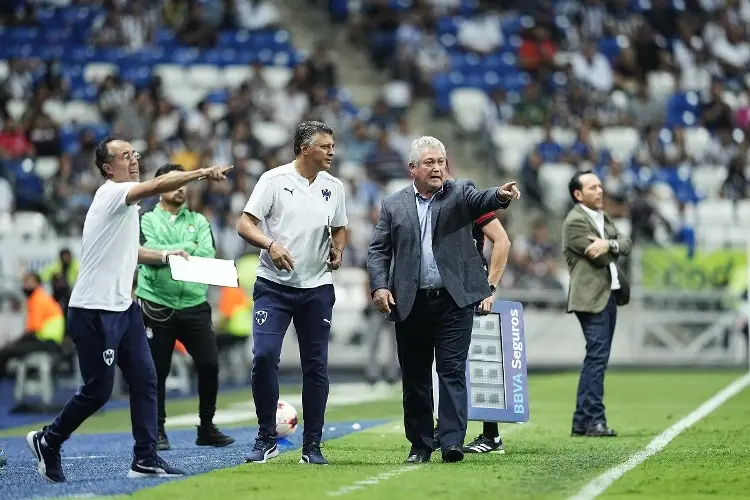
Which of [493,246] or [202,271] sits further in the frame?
[493,246]

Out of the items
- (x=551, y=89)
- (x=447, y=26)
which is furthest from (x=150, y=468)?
(x=447, y=26)

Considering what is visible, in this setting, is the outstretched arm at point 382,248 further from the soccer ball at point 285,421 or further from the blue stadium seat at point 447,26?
the blue stadium seat at point 447,26

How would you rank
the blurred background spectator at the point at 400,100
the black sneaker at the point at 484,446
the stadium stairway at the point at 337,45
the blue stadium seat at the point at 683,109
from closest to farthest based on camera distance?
the black sneaker at the point at 484,446, the blurred background spectator at the point at 400,100, the blue stadium seat at the point at 683,109, the stadium stairway at the point at 337,45

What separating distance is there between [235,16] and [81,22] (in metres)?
3.30

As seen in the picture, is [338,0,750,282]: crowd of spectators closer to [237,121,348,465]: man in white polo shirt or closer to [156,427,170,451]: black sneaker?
[156,427,170,451]: black sneaker

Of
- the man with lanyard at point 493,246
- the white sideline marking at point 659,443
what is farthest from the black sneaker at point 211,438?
the white sideline marking at point 659,443

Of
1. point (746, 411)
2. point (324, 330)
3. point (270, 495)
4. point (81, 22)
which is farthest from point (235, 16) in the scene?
point (270, 495)

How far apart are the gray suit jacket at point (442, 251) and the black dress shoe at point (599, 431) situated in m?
2.59

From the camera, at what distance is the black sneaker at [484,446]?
36.2 ft

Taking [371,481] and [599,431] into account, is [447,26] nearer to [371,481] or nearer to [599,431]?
[599,431]

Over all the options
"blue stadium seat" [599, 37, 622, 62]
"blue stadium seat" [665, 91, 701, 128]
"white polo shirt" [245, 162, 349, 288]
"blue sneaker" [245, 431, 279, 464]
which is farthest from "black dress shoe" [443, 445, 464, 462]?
"blue stadium seat" [599, 37, 622, 62]

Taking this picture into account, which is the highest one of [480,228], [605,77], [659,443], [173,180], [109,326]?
[605,77]

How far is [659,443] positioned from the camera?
1160 cm

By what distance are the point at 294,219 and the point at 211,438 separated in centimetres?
264
